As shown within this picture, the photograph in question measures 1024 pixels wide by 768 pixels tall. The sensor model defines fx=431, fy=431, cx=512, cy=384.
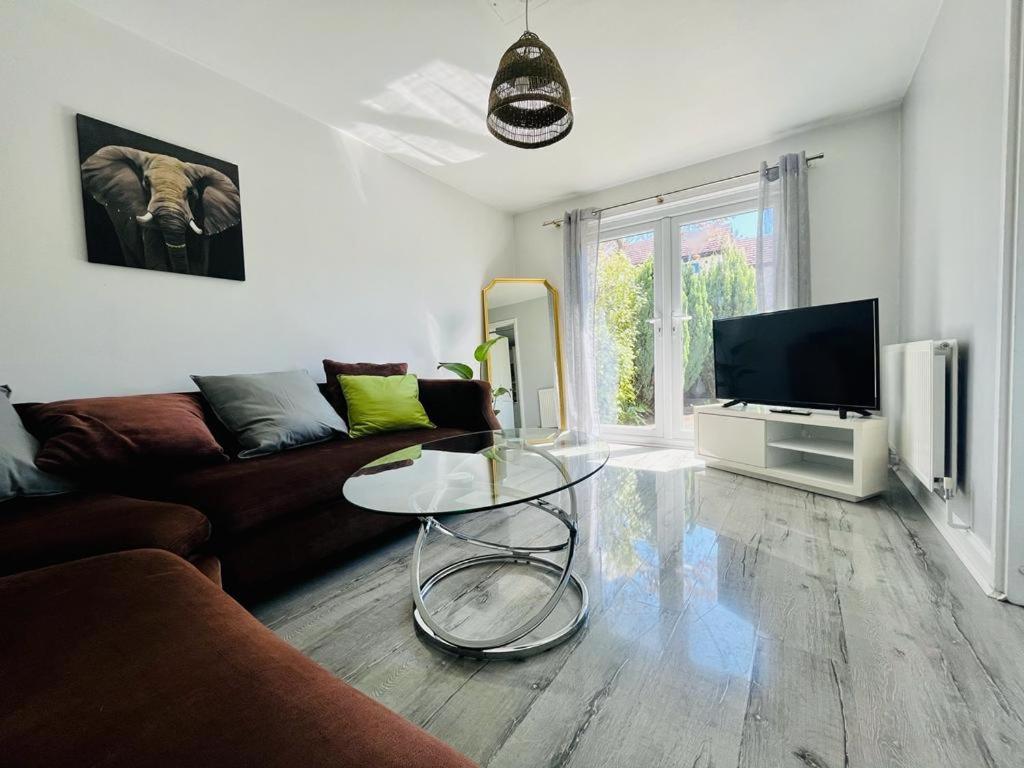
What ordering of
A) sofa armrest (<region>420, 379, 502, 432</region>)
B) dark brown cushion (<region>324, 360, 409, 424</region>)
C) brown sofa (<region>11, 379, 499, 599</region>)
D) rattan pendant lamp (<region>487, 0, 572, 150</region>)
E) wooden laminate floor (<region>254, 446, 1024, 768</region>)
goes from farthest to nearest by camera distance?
sofa armrest (<region>420, 379, 502, 432</region>), dark brown cushion (<region>324, 360, 409, 424</region>), rattan pendant lamp (<region>487, 0, 572, 150</region>), brown sofa (<region>11, 379, 499, 599</region>), wooden laminate floor (<region>254, 446, 1024, 768</region>)

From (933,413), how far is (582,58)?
7.51ft

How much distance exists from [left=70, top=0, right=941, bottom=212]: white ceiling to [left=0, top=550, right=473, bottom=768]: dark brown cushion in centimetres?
230

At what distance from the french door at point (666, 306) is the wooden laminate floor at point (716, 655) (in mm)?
1864

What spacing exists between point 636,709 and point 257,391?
191 centimetres

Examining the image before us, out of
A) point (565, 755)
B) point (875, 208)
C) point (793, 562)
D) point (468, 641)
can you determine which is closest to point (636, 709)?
point (565, 755)

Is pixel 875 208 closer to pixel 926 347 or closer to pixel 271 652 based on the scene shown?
pixel 926 347

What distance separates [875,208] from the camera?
9.37 ft

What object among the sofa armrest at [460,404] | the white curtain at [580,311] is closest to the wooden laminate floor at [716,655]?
the sofa armrest at [460,404]

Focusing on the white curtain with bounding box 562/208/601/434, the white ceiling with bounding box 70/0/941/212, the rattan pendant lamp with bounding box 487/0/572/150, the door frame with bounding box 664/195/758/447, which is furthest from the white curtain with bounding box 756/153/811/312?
the rattan pendant lamp with bounding box 487/0/572/150

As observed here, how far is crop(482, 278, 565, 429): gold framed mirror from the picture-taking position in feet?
13.7

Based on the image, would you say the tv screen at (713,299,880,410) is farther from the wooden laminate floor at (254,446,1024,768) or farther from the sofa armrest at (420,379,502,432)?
the sofa armrest at (420,379,502,432)

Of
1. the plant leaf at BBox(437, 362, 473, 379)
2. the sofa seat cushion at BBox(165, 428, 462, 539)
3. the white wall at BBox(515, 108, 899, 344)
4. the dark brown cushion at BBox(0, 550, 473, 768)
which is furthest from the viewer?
the plant leaf at BBox(437, 362, 473, 379)

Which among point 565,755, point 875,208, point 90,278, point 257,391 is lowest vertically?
point 565,755

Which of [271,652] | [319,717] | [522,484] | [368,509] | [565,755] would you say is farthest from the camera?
[522,484]
